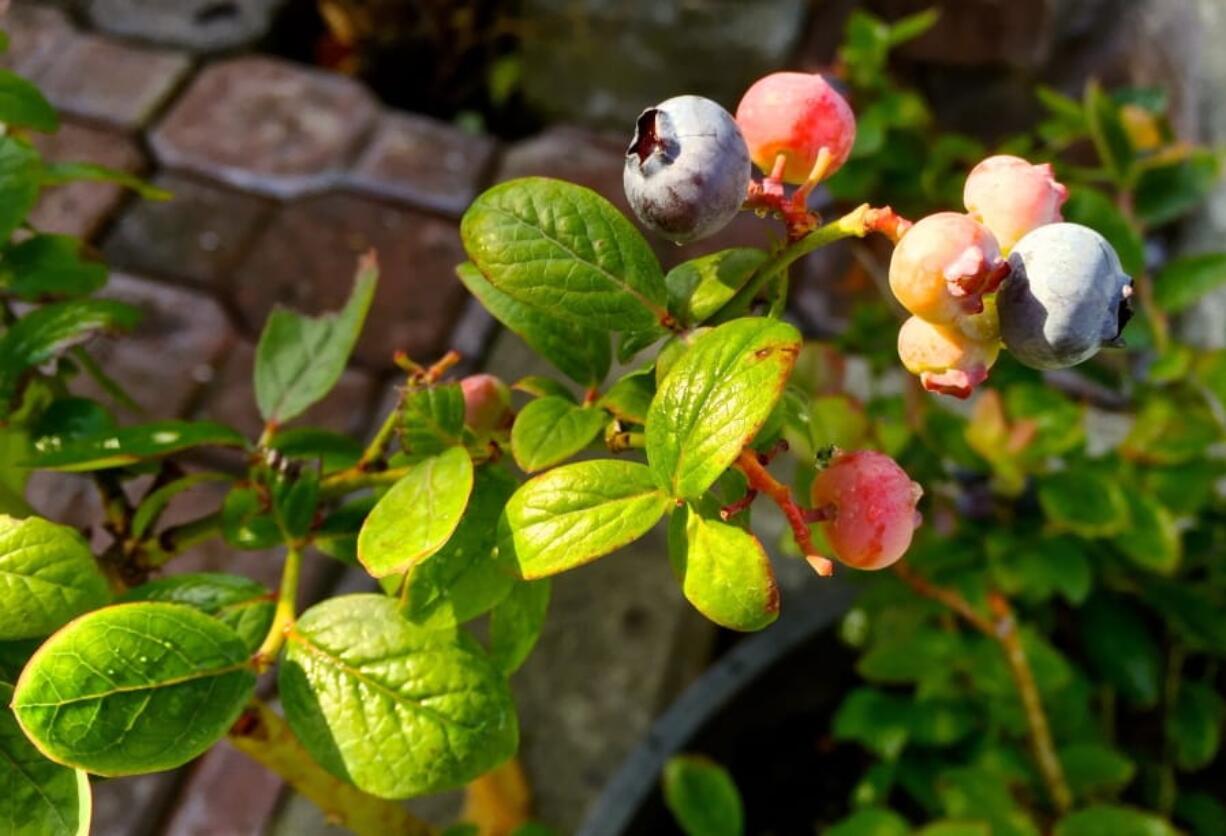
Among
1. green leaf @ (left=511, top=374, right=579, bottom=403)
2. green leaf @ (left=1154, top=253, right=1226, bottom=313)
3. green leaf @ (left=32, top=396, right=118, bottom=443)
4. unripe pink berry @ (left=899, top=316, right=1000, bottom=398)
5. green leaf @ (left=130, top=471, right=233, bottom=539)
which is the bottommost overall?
green leaf @ (left=1154, top=253, right=1226, bottom=313)

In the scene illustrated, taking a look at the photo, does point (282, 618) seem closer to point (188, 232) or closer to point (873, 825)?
point (873, 825)

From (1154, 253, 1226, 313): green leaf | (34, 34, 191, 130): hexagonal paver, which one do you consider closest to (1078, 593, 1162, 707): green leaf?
(1154, 253, 1226, 313): green leaf

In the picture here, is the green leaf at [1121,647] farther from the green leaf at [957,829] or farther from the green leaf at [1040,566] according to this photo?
the green leaf at [957,829]

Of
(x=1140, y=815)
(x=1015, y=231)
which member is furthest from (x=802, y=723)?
(x=1015, y=231)

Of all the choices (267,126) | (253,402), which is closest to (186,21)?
(267,126)

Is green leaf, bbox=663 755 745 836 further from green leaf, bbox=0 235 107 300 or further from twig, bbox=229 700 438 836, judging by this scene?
green leaf, bbox=0 235 107 300

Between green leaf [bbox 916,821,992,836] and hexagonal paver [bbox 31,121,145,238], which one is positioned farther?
hexagonal paver [bbox 31,121,145,238]
